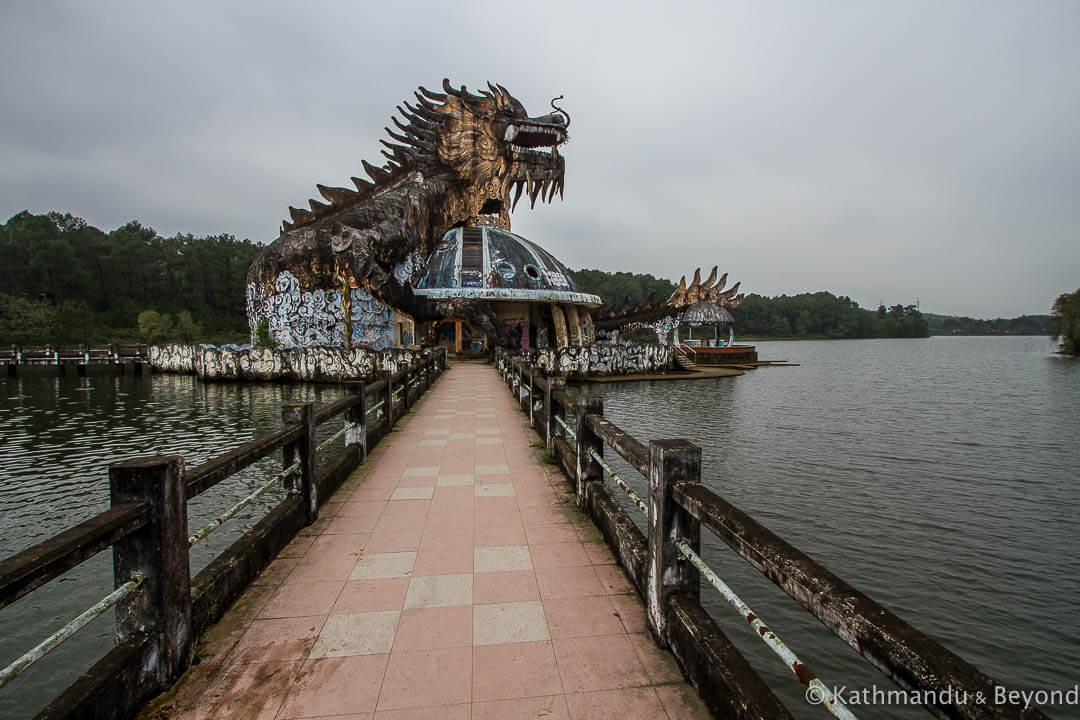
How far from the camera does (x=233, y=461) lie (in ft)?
12.7

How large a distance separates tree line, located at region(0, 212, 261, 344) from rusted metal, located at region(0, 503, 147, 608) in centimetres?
4596

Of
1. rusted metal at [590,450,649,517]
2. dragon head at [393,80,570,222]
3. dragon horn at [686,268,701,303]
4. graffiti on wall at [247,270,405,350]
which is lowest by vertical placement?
rusted metal at [590,450,649,517]

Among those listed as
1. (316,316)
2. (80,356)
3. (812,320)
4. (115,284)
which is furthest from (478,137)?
(812,320)

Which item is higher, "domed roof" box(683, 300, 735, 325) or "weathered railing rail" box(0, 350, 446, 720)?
"domed roof" box(683, 300, 735, 325)

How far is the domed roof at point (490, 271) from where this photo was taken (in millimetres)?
28578

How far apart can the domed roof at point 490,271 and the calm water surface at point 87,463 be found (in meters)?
8.20

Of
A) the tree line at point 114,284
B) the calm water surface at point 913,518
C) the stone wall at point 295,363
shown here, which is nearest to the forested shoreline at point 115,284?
the tree line at point 114,284

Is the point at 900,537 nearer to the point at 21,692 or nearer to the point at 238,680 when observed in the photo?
the point at 238,680

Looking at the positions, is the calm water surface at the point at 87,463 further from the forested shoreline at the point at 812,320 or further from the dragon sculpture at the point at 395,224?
the forested shoreline at the point at 812,320

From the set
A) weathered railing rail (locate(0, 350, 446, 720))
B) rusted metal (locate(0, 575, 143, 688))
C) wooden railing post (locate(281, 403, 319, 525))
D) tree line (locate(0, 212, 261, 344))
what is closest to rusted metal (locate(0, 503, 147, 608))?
weathered railing rail (locate(0, 350, 446, 720))

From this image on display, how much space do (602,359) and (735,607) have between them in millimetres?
26629

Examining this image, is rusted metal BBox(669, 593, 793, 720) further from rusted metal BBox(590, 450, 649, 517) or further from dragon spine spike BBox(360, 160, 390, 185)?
dragon spine spike BBox(360, 160, 390, 185)

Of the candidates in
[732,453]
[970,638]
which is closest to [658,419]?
[732,453]

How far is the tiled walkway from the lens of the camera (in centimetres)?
282
